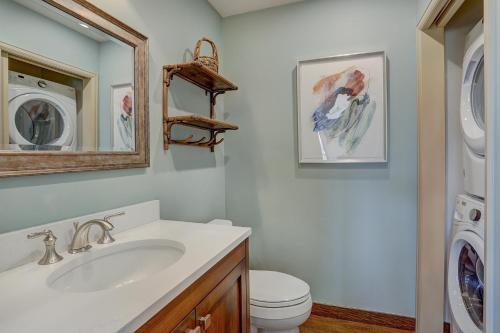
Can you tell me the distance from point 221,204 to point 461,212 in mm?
1579

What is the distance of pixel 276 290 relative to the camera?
5.08 ft

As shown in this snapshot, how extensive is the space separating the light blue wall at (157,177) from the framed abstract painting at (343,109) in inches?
28.8

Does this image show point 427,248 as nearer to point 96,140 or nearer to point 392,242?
point 392,242

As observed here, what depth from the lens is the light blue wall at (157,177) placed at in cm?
90

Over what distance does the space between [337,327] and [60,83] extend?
6.98 ft

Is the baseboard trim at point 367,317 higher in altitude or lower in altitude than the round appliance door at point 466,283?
lower

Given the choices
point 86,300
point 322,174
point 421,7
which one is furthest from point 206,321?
point 421,7

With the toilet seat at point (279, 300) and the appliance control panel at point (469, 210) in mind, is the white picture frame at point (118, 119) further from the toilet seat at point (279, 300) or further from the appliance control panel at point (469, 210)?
the appliance control panel at point (469, 210)

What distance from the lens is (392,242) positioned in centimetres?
183

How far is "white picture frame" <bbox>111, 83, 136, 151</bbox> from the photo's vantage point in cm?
121

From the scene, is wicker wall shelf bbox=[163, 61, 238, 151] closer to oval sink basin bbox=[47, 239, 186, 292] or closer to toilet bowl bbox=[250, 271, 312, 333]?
oval sink basin bbox=[47, 239, 186, 292]

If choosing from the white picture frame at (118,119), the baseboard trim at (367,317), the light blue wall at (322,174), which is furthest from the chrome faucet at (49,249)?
the baseboard trim at (367,317)

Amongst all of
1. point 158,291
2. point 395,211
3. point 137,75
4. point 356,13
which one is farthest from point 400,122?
point 158,291

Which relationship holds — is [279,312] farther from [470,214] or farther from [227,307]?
[470,214]
